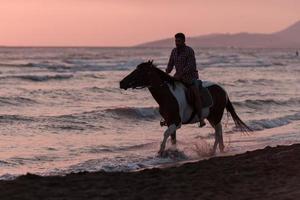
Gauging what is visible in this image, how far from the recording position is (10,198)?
26.3 ft

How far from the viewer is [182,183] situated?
8820 mm

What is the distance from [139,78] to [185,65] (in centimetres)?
98

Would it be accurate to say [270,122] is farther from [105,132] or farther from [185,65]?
[185,65]

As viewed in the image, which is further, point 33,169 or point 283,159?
point 33,169

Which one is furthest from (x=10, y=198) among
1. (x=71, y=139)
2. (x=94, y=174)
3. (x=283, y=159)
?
(x=71, y=139)

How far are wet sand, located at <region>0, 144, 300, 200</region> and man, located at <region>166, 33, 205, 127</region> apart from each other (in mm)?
2520

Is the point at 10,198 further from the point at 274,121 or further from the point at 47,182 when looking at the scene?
the point at 274,121

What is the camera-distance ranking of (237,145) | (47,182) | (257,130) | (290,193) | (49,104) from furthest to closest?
(49,104) < (257,130) < (237,145) < (47,182) < (290,193)

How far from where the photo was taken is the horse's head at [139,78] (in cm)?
1208

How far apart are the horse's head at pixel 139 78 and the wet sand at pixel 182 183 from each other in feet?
7.92

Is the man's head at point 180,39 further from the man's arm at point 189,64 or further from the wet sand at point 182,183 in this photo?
the wet sand at point 182,183

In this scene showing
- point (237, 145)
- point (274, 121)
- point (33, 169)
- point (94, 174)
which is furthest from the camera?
point (274, 121)

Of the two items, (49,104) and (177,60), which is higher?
(177,60)

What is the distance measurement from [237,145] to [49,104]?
10917mm
